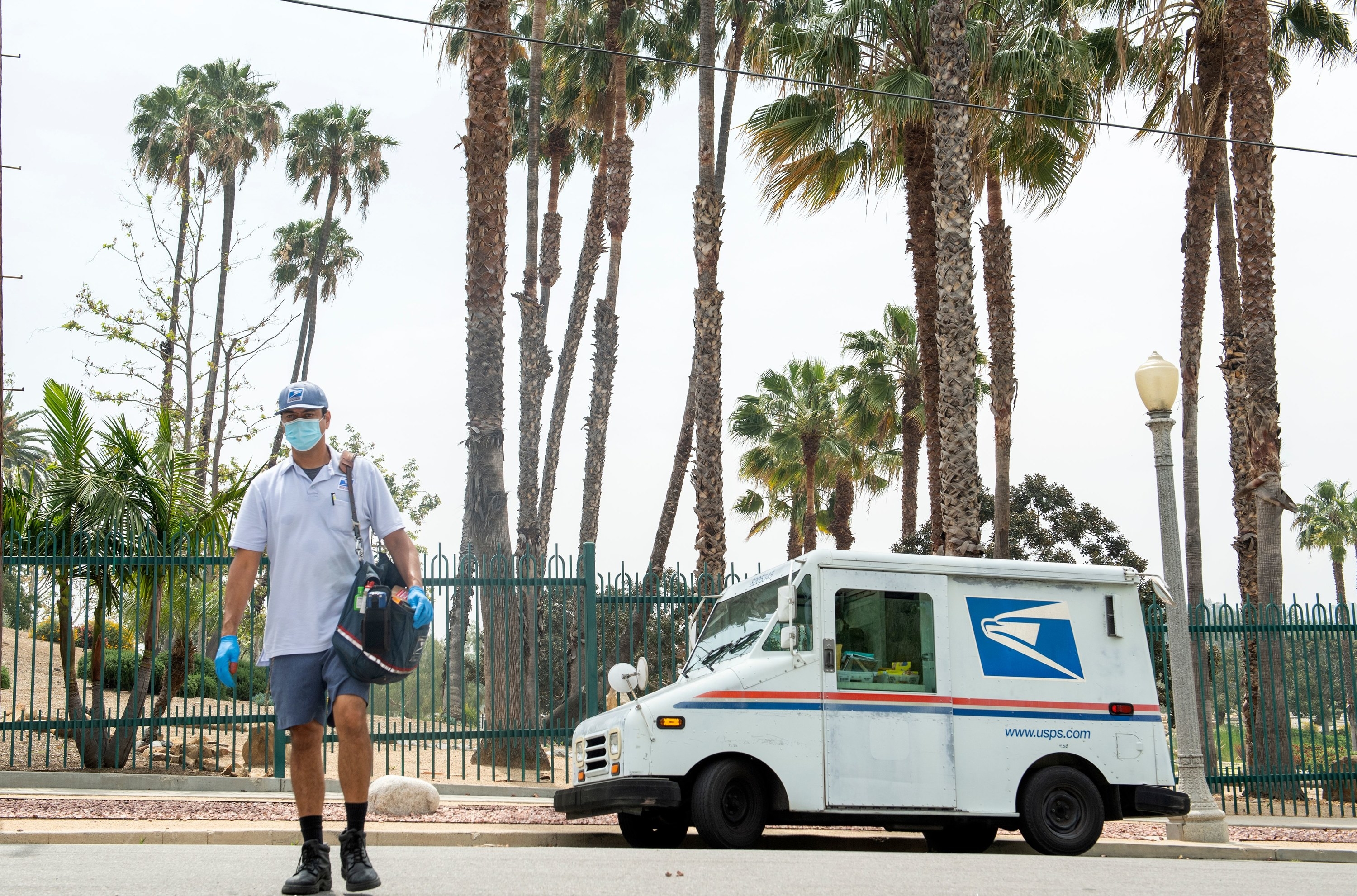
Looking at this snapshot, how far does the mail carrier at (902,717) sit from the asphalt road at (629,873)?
0.51 m

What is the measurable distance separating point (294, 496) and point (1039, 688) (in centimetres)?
618

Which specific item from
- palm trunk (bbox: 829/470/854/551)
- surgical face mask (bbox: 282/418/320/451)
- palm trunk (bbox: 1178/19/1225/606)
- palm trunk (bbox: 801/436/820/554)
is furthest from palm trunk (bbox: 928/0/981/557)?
palm trunk (bbox: 829/470/854/551)

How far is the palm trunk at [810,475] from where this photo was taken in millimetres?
35375

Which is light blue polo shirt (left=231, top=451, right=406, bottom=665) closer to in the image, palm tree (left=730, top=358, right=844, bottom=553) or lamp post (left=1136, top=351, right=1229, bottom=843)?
lamp post (left=1136, top=351, right=1229, bottom=843)

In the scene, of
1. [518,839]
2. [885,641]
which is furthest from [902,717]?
[518,839]

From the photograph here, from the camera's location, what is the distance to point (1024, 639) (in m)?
9.16

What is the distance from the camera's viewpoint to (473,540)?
14.3 metres

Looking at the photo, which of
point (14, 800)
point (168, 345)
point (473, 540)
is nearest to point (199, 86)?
point (168, 345)

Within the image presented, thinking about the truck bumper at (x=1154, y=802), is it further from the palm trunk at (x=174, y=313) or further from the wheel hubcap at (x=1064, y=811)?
the palm trunk at (x=174, y=313)

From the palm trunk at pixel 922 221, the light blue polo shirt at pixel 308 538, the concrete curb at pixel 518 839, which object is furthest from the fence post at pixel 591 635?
the palm trunk at pixel 922 221

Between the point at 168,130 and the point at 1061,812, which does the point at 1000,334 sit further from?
the point at 168,130

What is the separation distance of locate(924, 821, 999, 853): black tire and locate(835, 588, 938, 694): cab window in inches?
48.4

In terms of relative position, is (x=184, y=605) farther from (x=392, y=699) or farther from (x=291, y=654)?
(x=392, y=699)

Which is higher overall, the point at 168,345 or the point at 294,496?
the point at 168,345
